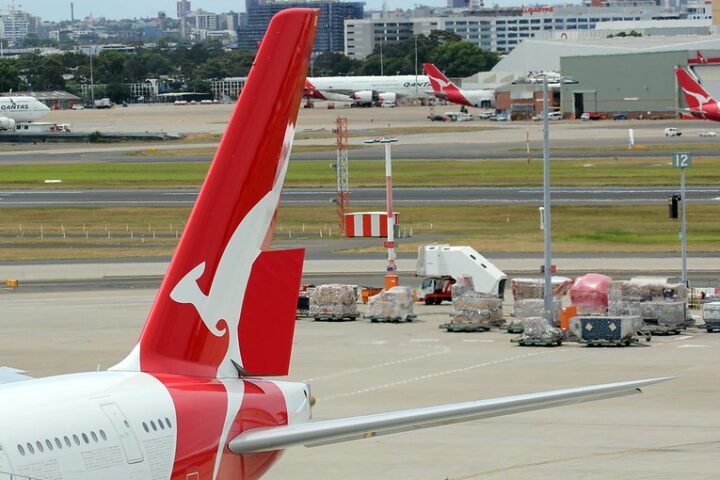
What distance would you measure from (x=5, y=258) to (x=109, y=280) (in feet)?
36.7

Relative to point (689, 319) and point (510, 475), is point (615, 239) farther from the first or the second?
point (510, 475)

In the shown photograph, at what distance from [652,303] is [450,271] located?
446 inches

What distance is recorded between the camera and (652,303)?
53.8m

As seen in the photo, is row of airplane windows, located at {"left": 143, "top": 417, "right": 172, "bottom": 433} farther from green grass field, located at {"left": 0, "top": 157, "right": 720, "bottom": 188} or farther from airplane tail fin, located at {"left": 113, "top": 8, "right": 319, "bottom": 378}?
green grass field, located at {"left": 0, "top": 157, "right": 720, "bottom": 188}

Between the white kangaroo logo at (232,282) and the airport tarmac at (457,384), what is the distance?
33.9 feet

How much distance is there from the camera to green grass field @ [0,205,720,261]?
80562 mm

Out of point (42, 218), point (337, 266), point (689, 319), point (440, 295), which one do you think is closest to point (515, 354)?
point (689, 319)

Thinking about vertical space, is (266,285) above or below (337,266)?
above

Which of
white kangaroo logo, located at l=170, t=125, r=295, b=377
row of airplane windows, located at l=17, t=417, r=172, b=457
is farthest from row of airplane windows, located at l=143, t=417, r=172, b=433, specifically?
white kangaroo logo, located at l=170, t=125, r=295, b=377

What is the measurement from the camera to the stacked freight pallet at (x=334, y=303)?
57.8m

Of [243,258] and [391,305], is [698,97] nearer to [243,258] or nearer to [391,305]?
[391,305]

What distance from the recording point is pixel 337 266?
74062 mm

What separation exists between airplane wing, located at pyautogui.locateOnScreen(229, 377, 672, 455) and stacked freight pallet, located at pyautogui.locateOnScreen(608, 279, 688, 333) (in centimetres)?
3669

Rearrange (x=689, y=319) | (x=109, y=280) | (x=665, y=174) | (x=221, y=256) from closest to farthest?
(x=221, y=256), (x=689, y=319), (x=109, y=280), (x=665, y=174)
